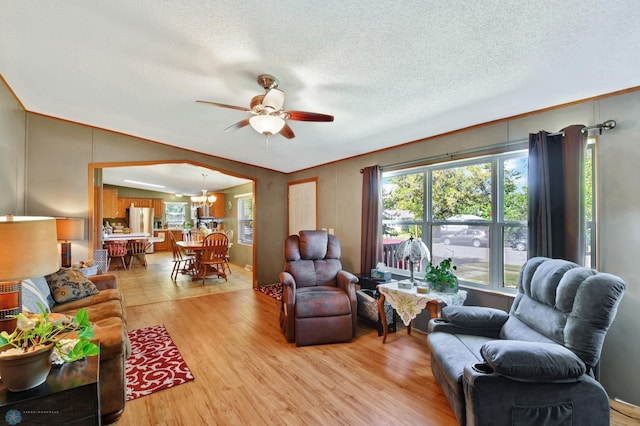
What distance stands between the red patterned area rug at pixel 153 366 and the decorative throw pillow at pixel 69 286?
0.71 meters

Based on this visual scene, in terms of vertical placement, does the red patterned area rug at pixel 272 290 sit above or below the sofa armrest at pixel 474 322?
below

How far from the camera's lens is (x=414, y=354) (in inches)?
112

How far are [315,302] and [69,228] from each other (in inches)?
131

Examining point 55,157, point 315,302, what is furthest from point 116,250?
point 315,302

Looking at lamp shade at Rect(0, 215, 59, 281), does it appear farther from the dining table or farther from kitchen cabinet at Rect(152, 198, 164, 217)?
kitchen cabinet at Rect(152, 198, 164, 217)

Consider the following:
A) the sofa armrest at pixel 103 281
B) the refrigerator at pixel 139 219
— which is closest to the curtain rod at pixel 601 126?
the sofa armrest at pixel 103 281

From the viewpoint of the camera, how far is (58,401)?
127cm

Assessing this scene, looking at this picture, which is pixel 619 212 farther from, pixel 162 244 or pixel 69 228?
pixel 162 244

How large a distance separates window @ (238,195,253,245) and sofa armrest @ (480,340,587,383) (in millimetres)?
6683

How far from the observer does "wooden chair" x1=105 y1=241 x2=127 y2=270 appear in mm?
7125

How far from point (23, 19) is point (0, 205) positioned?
2.09 meters

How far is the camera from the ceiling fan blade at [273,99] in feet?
7.02

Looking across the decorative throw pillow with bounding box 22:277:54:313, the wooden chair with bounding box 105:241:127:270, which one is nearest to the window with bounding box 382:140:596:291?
the decorative throw pillow with bounding box 22:277:54:313

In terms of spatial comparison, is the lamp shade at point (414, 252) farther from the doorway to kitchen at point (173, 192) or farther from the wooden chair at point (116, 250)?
the wooden chair at point (116, 250)
